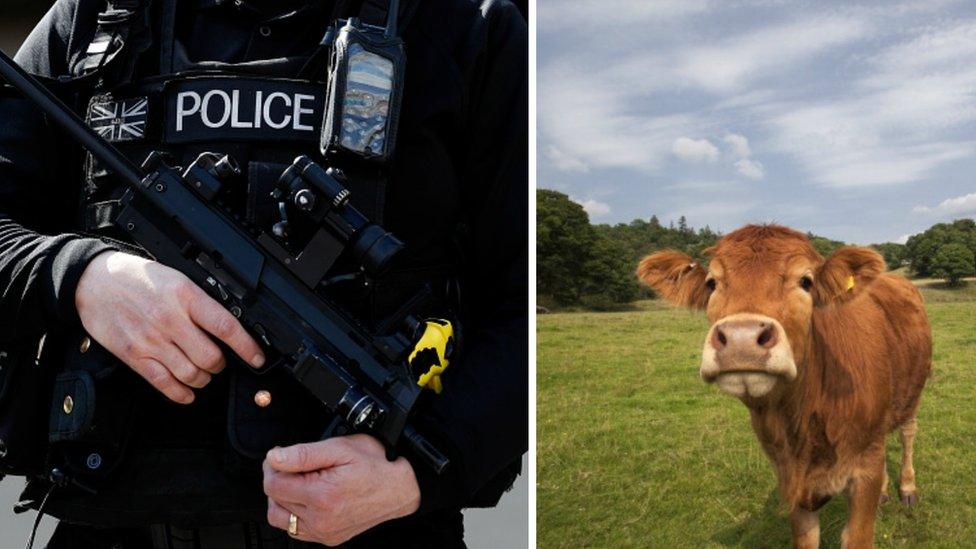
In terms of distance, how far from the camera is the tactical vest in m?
1.27

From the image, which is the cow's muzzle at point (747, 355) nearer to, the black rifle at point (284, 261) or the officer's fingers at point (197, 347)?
the black rifle at point (284, 261)

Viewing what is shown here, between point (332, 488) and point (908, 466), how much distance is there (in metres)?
1.25

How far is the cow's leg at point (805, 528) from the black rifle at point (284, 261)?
3.40 ft

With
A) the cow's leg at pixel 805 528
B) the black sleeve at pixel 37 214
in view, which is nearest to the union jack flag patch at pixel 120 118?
the black sleeve at pixel 37 214

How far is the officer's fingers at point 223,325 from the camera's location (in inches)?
48.9

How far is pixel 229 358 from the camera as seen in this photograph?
1.30m

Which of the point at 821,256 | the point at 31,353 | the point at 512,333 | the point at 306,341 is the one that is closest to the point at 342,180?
the point at 306,341

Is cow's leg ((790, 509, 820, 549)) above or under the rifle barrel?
under

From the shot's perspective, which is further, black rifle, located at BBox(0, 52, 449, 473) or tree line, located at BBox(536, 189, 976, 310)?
tree line, located at BBox(536, 189, 976, 310)

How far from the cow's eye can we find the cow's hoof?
46 cm

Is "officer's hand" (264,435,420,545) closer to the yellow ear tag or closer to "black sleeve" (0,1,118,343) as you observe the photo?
"black sleeve" (0,1,118,343)

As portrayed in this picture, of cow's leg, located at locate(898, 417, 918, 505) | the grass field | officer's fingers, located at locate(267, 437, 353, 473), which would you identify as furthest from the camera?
the grass field

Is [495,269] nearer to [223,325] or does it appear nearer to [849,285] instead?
[223,325]

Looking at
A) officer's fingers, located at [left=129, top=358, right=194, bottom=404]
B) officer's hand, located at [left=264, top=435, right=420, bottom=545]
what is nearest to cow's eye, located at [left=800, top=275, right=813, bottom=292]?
officer's hand, located at [left=264, top=435, right=420, bottom=545]
